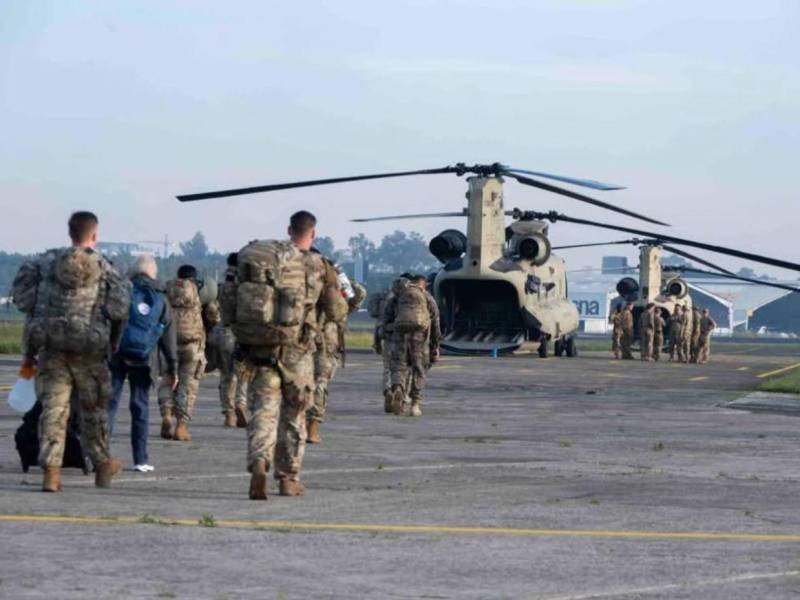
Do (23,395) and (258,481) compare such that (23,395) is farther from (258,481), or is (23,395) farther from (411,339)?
(411,339)

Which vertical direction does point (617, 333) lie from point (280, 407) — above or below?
above

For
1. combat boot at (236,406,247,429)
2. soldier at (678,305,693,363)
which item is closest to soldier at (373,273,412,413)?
combat boot at (236,406,247,429)

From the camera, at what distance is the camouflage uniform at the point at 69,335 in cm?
1236

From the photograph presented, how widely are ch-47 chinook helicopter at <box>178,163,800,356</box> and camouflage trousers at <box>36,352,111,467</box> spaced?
1187 inches

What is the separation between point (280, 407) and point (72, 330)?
1.49m

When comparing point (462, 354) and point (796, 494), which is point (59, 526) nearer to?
point (796, 494)

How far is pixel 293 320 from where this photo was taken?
12.5 meters

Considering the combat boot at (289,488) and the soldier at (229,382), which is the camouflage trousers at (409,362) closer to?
the soldier at (229,382)

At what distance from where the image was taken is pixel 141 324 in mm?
14422

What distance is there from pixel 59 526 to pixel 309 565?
6.71ft

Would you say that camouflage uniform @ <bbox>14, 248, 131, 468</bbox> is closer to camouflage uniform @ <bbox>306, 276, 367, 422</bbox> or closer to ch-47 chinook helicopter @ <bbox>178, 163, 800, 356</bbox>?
camouflage uniform @ <bbox>306, 276, 367, 422</bbox>

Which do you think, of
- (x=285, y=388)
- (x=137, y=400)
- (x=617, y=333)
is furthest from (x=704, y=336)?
(x=285, y=388)

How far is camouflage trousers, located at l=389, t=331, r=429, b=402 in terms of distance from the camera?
2261 cm

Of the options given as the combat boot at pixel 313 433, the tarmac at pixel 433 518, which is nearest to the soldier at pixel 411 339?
the tarmac at pixel 433 518
